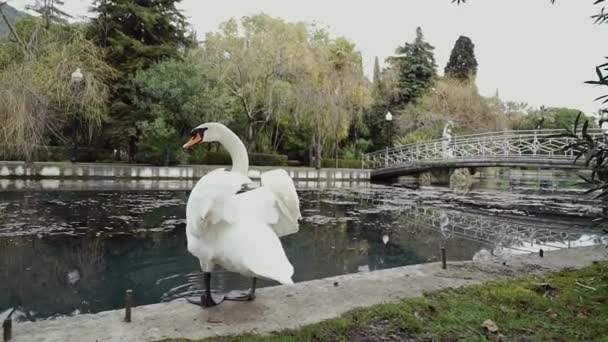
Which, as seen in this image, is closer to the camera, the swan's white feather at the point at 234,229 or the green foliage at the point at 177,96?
the swan's white feather at the point at 234,229

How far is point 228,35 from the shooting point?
23.1 meters

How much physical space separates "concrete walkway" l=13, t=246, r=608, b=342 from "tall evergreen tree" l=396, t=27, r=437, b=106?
97.6 ft

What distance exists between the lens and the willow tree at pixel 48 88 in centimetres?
1185

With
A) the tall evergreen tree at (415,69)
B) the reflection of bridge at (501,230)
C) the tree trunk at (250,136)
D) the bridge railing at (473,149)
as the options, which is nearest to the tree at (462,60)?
the tall evergreen tree at (415,69)

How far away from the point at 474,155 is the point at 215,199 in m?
19.0

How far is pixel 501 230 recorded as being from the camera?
29.1 feet

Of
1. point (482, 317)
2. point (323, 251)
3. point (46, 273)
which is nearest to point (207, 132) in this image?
point (46, 273)

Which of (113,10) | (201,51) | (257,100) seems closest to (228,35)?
(201,51)

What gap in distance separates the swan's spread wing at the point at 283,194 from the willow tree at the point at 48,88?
9140mm

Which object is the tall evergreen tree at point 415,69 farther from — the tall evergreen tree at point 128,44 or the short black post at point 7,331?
the short black post at point 7,331

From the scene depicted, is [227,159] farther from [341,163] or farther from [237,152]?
[237,152]

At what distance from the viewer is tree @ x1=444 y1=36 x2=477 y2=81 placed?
121 feet

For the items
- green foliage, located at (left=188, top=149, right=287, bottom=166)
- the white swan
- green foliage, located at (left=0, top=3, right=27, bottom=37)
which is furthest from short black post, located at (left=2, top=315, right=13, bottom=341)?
green foliage, located at (left=188, top=149, right=287, bottom=166)

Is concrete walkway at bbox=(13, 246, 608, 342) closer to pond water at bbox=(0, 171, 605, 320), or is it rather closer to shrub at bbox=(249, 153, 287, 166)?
pond water at bbox=(0, 171, 605, 320)
